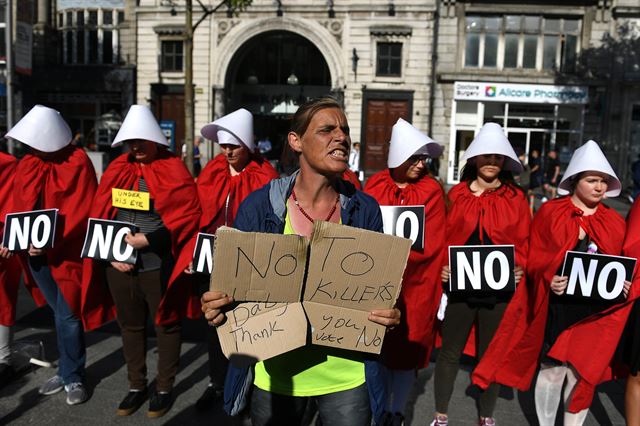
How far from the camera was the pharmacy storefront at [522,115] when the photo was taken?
22578 millimetres

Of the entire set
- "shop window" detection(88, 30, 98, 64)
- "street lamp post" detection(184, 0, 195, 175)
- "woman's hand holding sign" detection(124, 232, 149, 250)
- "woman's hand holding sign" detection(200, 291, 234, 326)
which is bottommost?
"woman's hand holding sign" detection(200, 291, 234, 326)

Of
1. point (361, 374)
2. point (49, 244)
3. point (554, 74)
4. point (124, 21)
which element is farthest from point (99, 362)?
point (124, 21)

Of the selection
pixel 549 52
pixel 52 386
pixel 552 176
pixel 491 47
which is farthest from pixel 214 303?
pixel 549 52

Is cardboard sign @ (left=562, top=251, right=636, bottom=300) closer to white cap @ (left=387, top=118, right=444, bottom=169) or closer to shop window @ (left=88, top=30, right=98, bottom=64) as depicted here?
white cap @ (left=387, top=118, right=444, bottom=169)

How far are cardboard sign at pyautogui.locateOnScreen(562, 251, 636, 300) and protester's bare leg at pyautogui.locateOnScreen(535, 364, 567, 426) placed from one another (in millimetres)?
566

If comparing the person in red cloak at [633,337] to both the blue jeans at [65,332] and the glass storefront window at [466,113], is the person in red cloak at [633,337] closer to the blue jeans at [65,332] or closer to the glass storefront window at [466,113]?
the blue jeans at [65,332]

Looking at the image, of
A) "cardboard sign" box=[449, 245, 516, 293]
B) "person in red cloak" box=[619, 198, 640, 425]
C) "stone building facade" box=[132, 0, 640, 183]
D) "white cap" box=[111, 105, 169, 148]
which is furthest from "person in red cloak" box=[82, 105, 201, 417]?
"stone building facade" box=[132, 0, 640, 183]

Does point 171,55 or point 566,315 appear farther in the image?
point 171,55

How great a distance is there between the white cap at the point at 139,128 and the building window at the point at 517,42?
836 inches

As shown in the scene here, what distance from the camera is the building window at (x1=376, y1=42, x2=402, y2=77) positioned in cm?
2319

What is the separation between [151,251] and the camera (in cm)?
381

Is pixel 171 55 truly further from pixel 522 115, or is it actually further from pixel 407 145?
pixel 407 145

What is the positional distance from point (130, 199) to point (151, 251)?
39 cm

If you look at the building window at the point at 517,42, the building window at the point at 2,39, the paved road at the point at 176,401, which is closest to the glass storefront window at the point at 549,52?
the building window at the point at 517,42
